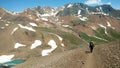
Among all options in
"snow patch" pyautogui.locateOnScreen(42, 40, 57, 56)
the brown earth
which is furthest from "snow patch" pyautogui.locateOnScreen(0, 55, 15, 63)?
the brown earth

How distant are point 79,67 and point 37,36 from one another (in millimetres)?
137483

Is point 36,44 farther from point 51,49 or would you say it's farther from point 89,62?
point 89,62

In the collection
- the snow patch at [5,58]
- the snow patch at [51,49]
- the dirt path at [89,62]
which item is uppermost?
the snow patch at [51,49]

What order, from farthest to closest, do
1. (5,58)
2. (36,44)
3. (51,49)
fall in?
(36,44) < (51,49) < (5,58)

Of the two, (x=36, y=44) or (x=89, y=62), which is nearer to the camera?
(x=89, y=62)

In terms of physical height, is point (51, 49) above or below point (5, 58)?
above

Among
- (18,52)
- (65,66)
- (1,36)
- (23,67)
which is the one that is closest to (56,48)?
(18,52)

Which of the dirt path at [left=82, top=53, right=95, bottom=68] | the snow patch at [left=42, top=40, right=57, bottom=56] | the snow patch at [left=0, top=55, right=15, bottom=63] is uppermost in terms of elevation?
the snow patch at [left=42, top=40, right=57, bottom=56]

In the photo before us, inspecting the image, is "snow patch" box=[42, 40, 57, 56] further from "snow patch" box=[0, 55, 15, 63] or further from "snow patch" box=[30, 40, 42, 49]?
"snow patch" box=[0, 55, 15, 63]

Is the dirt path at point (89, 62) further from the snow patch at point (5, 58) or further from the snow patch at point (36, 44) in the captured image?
the snow patch at point (36, 44)

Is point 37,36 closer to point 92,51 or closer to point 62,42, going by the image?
point 62,42

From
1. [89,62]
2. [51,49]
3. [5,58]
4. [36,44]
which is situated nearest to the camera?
[89,62]

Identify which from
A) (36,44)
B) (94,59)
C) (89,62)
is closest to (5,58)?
(36,44)

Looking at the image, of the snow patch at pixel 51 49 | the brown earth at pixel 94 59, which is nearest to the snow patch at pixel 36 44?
the snow patch at pixel 51 49
